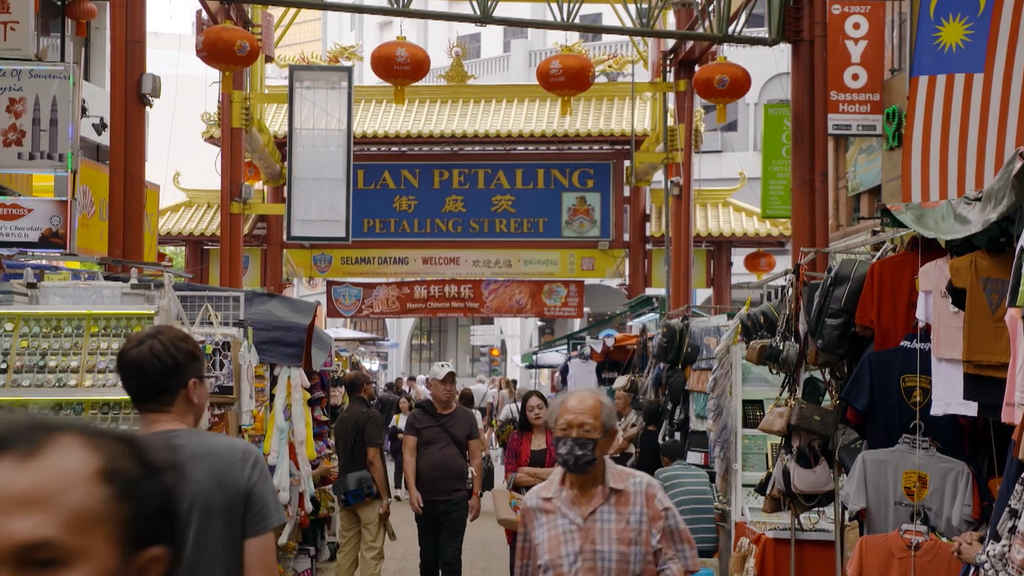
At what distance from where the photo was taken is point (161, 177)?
6169 centimetres

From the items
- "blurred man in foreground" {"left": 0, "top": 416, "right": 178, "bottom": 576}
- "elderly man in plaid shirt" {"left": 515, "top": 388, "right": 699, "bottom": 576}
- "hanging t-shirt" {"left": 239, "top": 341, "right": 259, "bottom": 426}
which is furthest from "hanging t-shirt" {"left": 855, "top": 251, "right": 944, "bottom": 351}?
"blurred man in foreground" {"left": 0, "top": 416, "right": 178, "bottom": 576}

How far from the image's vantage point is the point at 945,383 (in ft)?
21.3

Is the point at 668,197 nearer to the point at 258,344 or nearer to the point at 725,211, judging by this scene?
the point at 725,211

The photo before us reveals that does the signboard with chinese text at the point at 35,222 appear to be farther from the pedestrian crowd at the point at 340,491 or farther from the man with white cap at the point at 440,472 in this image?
the man with white cap at the point at 440,472

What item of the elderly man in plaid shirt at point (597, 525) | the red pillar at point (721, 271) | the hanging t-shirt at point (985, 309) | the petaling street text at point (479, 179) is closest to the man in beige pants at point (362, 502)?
the hanging t-shirt at point (985, 309)

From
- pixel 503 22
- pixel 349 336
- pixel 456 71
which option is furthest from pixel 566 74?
pixel 349 336

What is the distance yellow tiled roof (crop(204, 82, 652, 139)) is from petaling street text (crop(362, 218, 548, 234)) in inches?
56.5

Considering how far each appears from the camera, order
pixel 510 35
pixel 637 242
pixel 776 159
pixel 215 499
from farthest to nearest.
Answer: pixel 510 35, pixel 637 242, pixel 776 159, pixel 215 499

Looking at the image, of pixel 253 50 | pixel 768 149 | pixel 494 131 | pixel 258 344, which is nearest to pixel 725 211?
pixel 494 131

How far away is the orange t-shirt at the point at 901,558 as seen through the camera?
649 cm

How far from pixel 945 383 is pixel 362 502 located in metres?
5.35

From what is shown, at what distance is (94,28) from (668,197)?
29.7ft

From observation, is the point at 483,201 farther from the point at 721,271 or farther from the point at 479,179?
the point at 721,271

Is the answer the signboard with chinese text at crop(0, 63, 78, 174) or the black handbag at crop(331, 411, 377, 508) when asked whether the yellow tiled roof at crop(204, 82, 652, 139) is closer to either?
the signboard with chinese text at crop(0, 63, 78, 174)
